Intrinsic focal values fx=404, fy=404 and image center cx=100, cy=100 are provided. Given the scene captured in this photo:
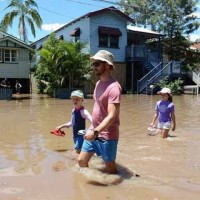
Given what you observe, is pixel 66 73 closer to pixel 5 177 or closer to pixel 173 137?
pixel 173 137

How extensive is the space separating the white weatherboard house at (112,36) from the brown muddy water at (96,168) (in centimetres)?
2196

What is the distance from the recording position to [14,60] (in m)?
30.6

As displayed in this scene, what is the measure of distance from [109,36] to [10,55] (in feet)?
27.3

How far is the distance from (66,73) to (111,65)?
2180cm

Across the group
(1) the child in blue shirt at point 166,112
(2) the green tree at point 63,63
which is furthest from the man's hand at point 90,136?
(2) the green tree at point 63,63

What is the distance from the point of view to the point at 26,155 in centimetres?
764

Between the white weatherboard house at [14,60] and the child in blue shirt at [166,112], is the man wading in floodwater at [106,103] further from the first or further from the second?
the white weatherboard house at [14,60]

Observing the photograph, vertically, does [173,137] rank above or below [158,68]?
below

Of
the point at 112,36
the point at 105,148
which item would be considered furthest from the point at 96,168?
the point at 112,36

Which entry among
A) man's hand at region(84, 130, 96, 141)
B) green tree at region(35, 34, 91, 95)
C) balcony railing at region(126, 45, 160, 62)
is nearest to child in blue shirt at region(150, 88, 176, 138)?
man's hand at region(84, 130, 96, 141)

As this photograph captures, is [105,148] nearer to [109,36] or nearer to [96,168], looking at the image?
[96,168]

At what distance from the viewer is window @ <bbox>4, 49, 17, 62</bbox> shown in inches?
1191

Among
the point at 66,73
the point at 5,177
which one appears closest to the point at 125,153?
the point at 5,177

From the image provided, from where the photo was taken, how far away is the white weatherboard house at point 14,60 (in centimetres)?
2969
